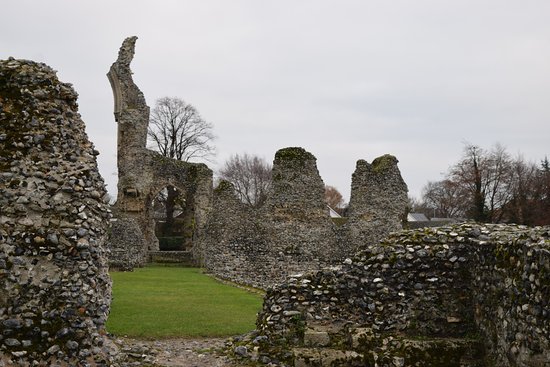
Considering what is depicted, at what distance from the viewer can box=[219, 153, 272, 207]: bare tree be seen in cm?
6669

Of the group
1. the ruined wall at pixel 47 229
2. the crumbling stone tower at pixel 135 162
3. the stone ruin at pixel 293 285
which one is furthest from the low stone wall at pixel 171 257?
the ruined wall at pixel 47 229

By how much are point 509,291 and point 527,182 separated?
46101mm

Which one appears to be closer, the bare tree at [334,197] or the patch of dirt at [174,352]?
the patch of dirt at [174,352]

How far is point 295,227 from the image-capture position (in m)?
22.0

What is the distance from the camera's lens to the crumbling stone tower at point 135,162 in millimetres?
32531

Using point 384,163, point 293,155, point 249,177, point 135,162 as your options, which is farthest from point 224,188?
point 249,177

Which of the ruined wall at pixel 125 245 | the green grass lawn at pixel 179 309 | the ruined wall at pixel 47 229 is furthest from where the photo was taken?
the ruined wall at pixel 125 245

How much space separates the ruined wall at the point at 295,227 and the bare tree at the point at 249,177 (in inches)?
1623

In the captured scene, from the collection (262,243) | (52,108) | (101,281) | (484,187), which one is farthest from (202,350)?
(484,187)

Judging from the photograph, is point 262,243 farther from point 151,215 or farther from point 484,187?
point 484,187

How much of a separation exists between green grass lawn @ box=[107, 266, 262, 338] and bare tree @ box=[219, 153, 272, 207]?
46477 millimetres

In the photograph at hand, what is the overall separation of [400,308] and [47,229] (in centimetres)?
518

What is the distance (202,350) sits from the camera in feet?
29.8

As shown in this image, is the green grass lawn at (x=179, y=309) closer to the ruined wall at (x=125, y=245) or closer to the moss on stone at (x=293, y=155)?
the moss on stone at (x=293, y=155)
